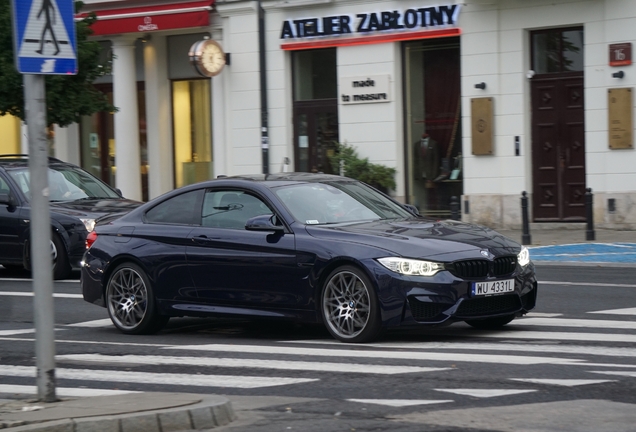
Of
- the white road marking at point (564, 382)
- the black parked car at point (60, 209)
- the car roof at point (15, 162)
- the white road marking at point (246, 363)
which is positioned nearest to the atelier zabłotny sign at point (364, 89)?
the black parked car at point (60, 209)

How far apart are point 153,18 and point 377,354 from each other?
65.7 ft

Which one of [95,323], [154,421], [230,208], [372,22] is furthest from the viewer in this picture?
[372,22]

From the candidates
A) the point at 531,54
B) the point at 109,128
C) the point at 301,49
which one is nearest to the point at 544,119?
the point at 531,54

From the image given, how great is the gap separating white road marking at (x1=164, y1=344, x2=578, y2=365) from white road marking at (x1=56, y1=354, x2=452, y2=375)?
393mm

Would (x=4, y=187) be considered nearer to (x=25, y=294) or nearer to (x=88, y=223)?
(x=88, y=223)

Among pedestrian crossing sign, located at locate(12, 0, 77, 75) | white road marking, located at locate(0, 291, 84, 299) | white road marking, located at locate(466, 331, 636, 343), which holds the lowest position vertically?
white road marking, located at locate(0, 291, 84, 299)

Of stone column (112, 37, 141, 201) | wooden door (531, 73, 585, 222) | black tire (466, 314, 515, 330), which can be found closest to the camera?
black tire (466, 314, 515, 330)

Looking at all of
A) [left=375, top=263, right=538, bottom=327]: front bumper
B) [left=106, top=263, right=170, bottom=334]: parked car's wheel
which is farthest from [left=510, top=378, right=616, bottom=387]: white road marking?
[left=106, top=263, right=170, bottom=334]: parked car's wheel

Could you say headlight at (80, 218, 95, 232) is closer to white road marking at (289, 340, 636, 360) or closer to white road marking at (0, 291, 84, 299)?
white road marking at (0, 291, 84, 299)

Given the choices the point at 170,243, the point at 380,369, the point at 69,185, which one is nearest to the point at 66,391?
the point at 380,369

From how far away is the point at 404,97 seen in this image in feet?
83.4

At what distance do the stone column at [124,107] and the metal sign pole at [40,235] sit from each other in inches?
876

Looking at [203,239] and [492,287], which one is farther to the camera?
[203,239]

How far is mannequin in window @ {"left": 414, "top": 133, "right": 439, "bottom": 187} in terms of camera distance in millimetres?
25234
